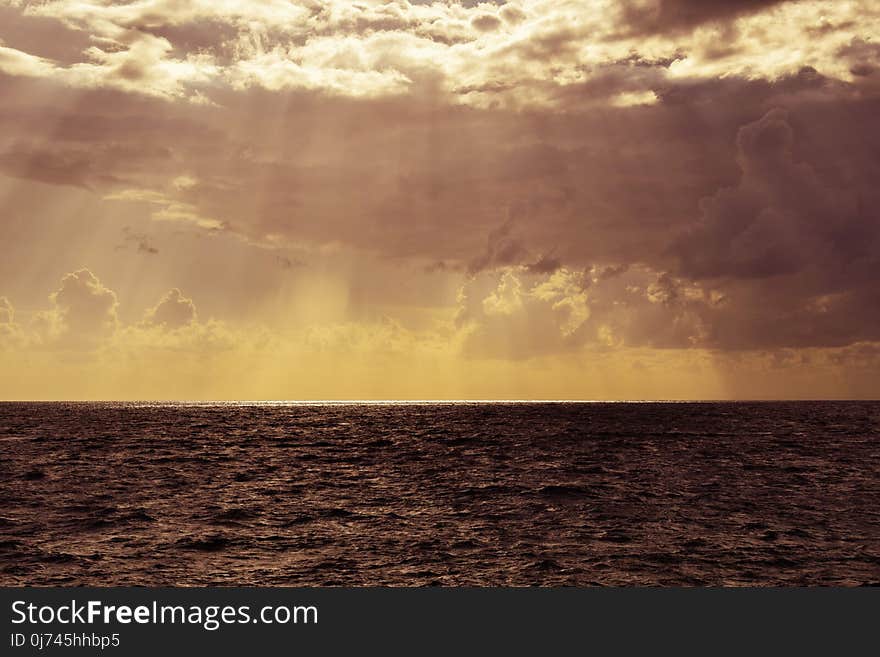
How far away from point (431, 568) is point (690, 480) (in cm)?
3149

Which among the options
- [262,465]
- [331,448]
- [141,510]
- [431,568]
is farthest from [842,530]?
[331,448]

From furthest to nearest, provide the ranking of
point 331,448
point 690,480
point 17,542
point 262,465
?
1. point 331,448
2. point 262,465
3. point 690,480
4. point 17,542

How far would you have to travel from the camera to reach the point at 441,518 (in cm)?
4028

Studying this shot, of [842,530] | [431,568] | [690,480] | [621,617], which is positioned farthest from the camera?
[690,480]

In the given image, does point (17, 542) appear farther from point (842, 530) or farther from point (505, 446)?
point (505, 446)

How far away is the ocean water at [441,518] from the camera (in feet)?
97.6

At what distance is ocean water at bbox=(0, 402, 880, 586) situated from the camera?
29.8 meters

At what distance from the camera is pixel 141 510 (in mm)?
42781

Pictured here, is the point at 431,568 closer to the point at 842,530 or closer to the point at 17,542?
the point at 17,542

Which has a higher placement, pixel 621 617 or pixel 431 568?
pixel 621 617

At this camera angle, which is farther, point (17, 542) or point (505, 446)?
point (505, 446)

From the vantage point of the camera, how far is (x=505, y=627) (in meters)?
18.5

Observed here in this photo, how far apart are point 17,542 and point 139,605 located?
19.3 meters

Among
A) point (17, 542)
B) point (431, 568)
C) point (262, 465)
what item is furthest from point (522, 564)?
point (262, 465)
